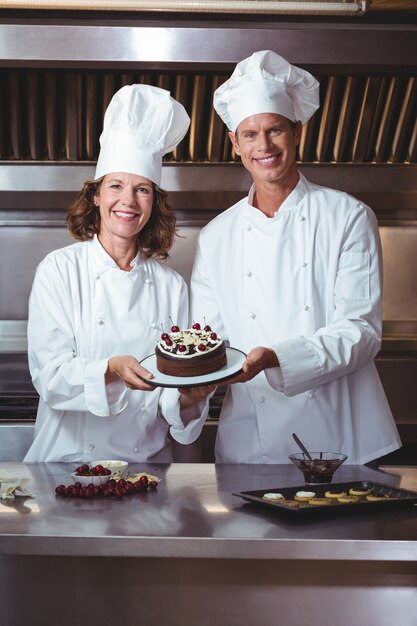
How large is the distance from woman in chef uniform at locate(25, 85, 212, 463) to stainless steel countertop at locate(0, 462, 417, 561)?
441 mm

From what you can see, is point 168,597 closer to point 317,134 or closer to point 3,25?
point 3,25

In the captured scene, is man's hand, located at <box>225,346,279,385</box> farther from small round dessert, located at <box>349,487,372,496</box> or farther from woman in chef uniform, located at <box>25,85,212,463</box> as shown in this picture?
small round dessert, located at <box>349,487,372,496</box>

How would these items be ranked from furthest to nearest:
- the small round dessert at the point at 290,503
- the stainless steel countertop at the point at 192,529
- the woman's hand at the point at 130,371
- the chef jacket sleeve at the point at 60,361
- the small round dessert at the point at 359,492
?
the chef jacket sleeve at the point at 60,361 < the woman's hand at the point at 130,371 < the small round dessert at the point at 359,492 < the small round dessert at the point at 290,503 < the stainless steel countertop at the point at 192,529

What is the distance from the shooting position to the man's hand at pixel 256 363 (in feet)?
6.51

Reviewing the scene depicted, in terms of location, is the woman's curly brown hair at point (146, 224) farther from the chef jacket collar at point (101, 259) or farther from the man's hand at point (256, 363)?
the man's hand at point (256, 363)

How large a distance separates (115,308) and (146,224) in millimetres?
318

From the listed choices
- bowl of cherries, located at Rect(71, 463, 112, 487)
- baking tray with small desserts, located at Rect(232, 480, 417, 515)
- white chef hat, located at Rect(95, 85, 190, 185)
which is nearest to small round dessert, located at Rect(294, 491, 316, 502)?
baking tray with small desserts, located at Rect(232, 480, 417, 515)

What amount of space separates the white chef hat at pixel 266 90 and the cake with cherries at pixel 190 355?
29.2 inches

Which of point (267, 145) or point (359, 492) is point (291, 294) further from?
point (359, 492)

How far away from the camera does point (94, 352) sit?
2.25 m

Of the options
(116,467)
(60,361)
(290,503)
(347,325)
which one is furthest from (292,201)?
(290,503)

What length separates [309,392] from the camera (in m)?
2.23

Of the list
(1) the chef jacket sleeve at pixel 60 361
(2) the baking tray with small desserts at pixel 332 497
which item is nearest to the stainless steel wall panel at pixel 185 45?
(1) the chef jacket sleeve at pixel 60 361

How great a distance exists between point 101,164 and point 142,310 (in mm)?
447
